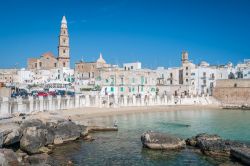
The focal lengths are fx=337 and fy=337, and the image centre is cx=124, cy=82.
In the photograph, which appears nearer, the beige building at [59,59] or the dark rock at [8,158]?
the dark rock at [8,158]

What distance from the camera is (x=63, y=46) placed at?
83938 mm

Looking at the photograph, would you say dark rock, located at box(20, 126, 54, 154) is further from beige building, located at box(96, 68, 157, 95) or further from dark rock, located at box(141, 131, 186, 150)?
beige building, located at box(96, 68, 157, 95)

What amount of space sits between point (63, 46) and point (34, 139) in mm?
60814

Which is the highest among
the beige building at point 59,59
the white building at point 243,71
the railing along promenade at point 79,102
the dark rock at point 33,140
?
the beige building at point 59,59

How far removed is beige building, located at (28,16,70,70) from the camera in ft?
274

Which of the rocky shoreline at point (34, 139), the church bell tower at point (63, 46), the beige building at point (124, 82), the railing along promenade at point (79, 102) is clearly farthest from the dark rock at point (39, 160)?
the church bell tower at point (63, 46)

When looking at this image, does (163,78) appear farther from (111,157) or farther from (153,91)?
(111,157)

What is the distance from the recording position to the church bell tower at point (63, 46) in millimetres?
83062

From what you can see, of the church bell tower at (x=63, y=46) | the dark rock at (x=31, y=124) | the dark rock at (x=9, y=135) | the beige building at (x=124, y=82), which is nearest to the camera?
the dark rock at (x=9, y=135)

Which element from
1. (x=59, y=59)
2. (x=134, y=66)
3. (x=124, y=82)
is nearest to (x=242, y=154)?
(x=124, y=82)

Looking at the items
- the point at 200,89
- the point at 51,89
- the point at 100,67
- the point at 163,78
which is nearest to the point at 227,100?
the point at 200,89

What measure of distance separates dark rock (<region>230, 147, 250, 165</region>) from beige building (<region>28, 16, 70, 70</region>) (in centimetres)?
6573

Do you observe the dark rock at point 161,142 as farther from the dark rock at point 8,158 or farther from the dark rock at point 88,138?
the dark rock at point 8,158

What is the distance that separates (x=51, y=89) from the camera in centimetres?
6669
